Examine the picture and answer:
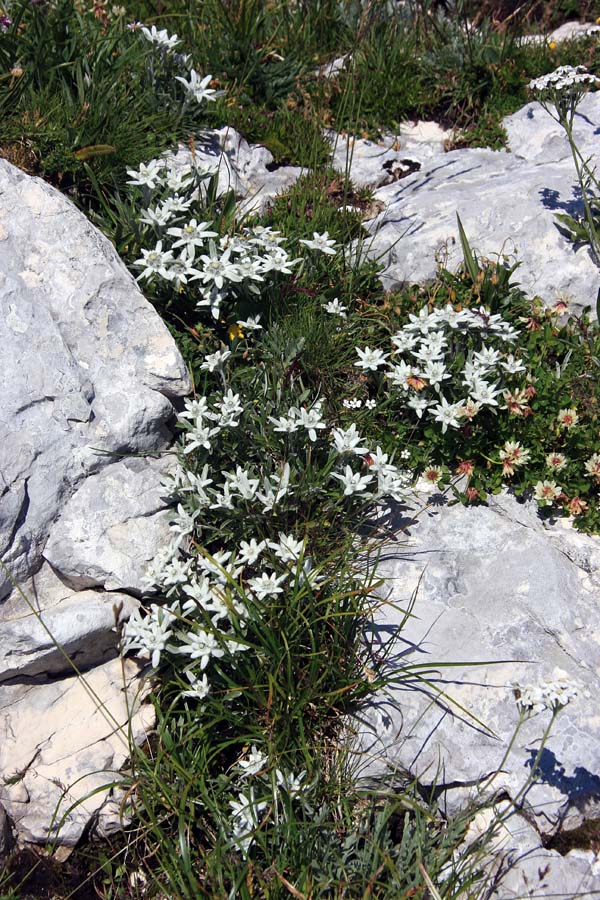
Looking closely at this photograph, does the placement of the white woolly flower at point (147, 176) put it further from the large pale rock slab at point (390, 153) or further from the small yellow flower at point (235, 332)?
the large pale rock slab at point (390, 153)

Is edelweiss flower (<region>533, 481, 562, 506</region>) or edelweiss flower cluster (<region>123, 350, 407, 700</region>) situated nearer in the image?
edelweiss flower cluster (<region>123, 350, 407, 700</region>)

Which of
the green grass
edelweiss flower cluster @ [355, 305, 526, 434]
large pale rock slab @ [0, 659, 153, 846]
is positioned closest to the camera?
the green grass

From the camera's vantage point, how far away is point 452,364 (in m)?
4.61

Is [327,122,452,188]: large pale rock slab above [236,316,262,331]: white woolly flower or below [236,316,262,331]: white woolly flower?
above

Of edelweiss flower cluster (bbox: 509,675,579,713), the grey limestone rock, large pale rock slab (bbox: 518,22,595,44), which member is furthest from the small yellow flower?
large pale rock slab (bbox: 518,22,595,44)

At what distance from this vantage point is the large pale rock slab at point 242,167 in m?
Answer: 5.60

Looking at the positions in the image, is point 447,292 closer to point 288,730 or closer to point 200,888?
point 288,730

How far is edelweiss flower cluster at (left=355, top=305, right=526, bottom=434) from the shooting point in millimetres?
4387

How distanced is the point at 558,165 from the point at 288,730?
14.6 ft

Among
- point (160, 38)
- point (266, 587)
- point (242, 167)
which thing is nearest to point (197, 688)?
point (266, 587)

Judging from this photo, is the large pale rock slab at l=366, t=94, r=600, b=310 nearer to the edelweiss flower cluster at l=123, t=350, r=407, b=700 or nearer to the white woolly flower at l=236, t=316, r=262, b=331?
the white woolly flower at l=236, t=316, r=262, b=331

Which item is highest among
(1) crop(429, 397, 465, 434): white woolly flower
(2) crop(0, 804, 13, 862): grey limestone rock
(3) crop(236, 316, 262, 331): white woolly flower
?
(3) crop(236, 316, 262, 331): white woolly flower

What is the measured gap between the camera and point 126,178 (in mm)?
5219

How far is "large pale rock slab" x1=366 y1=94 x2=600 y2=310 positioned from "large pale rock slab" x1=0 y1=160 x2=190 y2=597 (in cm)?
175
